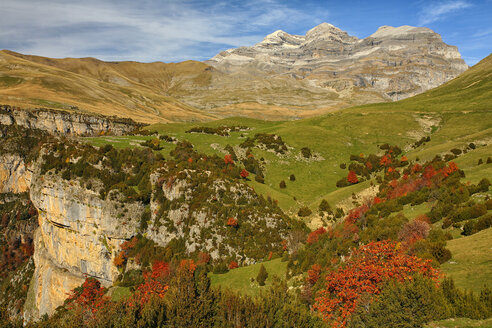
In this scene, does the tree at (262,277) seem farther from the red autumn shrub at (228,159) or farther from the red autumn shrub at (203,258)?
the red autumn shrub at (228,159)

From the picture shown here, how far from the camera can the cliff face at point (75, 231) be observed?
47906 mm

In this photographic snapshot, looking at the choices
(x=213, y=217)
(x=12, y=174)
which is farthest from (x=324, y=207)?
(x=12, y=174)

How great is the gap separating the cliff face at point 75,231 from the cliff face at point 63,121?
76073 mm

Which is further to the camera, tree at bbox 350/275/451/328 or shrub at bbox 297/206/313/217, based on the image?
shrub at bbox 297/206/313/217

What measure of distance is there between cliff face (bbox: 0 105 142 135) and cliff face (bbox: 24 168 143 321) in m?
76.1

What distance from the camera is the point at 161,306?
19.2 metres

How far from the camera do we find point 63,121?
141875mm

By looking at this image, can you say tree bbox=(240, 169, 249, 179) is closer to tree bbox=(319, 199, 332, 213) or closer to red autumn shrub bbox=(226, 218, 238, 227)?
red autumn shrub bbox=(226, 218, 238, 227)

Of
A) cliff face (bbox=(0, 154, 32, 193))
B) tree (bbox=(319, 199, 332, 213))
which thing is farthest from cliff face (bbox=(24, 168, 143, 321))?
cliff face (bbox=(0, 154, 32, 193))

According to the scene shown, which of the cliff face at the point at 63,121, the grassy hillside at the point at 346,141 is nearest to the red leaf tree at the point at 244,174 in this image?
the grassy hillside at the point at 346,141

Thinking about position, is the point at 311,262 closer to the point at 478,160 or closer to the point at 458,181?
the point at 458,181

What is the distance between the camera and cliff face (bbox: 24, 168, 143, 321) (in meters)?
47.9

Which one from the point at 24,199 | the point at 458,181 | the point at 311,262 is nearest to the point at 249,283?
the point at 311,262

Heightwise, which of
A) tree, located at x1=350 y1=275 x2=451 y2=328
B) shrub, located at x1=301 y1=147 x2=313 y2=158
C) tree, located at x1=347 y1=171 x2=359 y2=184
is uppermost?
shrub, located at x1=301 y1=147 x2=313 y2=158
